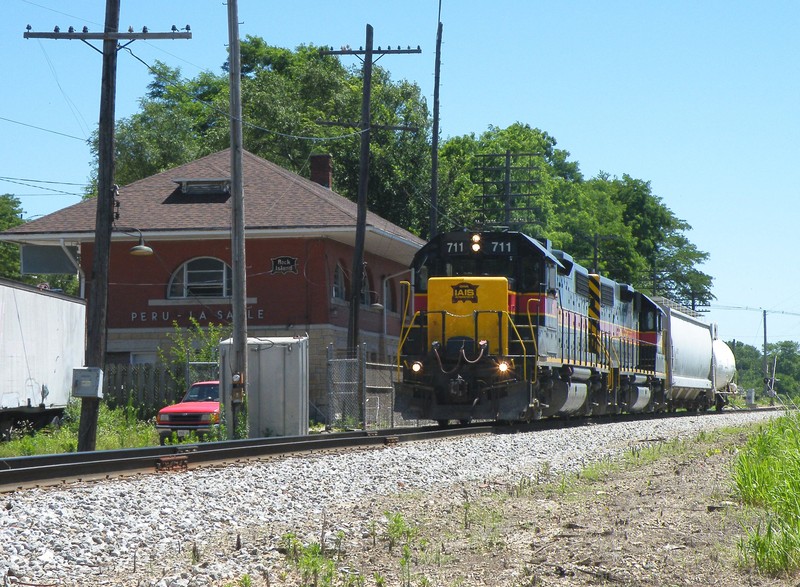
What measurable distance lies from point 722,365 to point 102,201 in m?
33.7

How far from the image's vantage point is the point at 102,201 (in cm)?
1791

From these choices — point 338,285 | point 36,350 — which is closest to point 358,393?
point 36,350

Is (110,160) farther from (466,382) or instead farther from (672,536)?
(672,536)

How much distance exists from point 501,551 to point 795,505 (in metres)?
2.46

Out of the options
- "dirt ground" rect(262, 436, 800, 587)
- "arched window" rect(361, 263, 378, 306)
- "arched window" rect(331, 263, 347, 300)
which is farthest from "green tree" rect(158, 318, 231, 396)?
"dirt ground" rect(262, 436, 800, 587)

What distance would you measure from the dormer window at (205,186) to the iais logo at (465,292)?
15.4 m

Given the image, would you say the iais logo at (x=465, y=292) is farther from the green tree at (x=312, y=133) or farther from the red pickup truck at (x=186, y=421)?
the green tree at (x=312, y=133)

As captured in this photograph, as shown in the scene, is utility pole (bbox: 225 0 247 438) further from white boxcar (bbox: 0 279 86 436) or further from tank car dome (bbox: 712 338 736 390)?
tank car dome (bbox: 712 338 736 390)

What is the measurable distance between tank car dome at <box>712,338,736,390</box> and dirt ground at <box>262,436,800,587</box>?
33979 mm

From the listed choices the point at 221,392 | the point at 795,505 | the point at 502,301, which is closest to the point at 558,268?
the point at 502,301

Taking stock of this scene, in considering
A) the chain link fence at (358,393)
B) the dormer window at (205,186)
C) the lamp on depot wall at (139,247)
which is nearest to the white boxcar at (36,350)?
the lamp on depot wall at (139,247)

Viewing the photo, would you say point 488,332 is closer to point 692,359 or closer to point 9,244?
point 692,359

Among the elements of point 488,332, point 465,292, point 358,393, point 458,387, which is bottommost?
point 358,393

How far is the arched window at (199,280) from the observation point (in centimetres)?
3203
